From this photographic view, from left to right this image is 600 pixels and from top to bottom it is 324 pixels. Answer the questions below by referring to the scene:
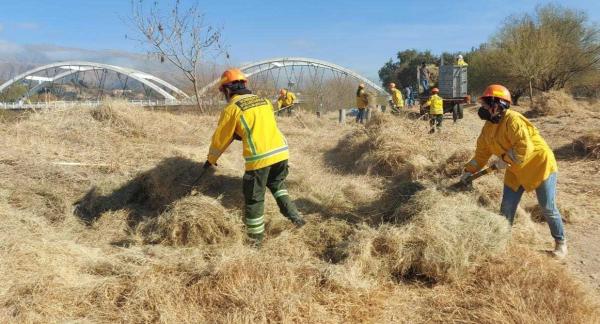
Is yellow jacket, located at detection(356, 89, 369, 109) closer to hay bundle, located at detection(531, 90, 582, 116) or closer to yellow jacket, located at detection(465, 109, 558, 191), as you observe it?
hay bundle, located at detection(531, 90, 582, 116)

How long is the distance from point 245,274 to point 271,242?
84 centimetres

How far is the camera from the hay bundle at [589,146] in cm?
780

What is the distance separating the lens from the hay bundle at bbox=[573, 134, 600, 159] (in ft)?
25.6

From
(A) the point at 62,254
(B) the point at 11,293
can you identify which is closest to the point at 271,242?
(A) the point at 62,254

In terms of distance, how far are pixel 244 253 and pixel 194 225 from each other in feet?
2.70

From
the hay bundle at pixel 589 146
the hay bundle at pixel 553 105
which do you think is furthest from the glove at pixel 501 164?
the hay bundle at pixel 553 105

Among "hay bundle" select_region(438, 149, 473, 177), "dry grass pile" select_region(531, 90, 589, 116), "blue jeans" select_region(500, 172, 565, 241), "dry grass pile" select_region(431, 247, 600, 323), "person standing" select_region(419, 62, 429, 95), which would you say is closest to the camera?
"dry grass pile" select_region(431, 247, 600, 323)

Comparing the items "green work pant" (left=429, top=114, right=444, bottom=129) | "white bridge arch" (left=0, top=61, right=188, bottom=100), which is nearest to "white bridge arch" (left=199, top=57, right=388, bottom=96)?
"white bridge arch" (left=0, top=61, right=188, bottom=100)

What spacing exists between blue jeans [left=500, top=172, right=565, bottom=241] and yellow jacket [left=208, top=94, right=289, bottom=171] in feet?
6.86

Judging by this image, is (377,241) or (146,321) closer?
(146,321)

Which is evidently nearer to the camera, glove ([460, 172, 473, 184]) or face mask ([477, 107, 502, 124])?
face mask ([477, 107, 502, 124])

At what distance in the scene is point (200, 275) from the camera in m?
3.08

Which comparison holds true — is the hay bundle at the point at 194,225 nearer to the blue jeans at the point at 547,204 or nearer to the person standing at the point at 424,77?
the blue jeans at the point at 547,204

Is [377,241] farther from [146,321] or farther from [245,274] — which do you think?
[146,321]
